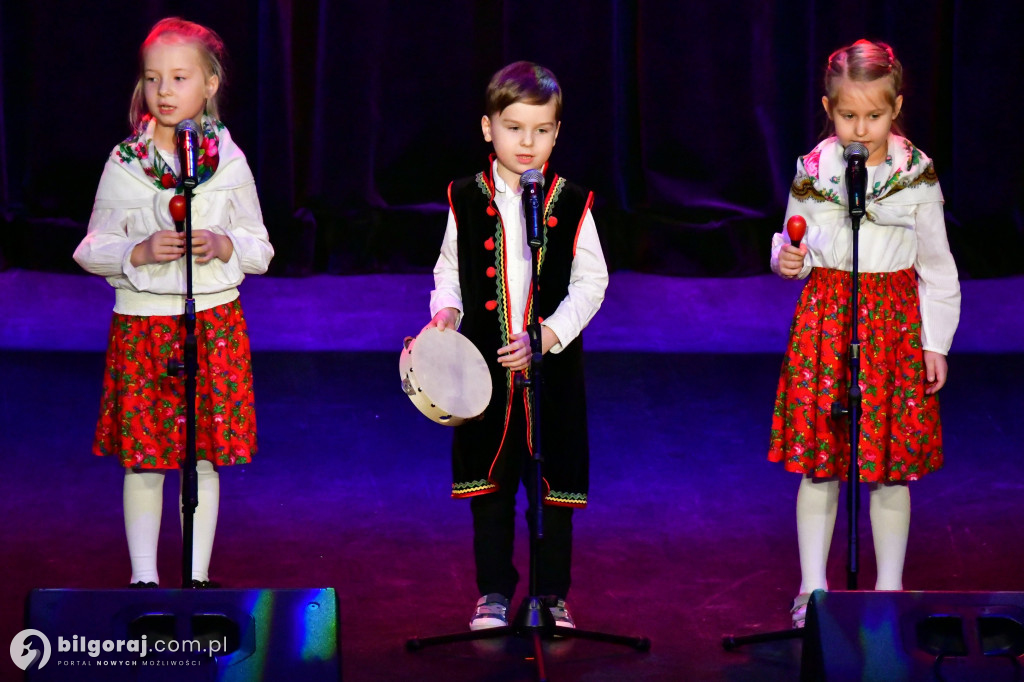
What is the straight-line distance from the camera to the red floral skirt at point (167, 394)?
3.35 metres

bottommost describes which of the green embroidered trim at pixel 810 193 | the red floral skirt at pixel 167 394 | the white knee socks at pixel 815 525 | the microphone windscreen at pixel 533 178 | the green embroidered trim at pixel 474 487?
the white knee socks at pixel 815 525

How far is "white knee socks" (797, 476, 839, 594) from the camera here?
335cm

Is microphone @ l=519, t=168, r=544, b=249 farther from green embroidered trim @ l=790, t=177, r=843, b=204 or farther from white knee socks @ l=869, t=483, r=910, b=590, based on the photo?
white knee socks @ l=869, t=483, r=910, b=590

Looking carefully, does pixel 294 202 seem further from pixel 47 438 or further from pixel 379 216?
pixel 47 438

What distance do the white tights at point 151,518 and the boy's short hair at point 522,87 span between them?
1130mm

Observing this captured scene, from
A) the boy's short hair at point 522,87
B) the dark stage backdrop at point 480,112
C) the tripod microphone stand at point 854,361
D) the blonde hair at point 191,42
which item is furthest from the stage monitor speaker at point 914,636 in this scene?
the dark stage backdrop at point 480,112

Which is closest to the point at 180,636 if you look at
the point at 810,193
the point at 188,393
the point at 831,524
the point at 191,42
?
the point at 188,393

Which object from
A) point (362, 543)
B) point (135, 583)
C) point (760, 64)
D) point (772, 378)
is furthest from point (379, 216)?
point (135, 583)

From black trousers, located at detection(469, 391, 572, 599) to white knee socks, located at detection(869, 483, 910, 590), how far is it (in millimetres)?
728

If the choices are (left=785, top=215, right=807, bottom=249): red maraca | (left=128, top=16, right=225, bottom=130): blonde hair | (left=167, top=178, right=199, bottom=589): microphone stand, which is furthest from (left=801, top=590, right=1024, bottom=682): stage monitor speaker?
(left=128, top=16, right=225, bottom=130): blonde hair

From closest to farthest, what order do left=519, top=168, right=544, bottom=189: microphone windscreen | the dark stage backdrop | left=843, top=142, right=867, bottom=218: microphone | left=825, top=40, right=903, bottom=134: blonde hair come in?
left=519, top=168, right=544, bottom=189: microphone windscreen → left=843, top=142, right=867, bottom=218: microphone → left=825, top=40, right=903, bottom=134: blonde hair → the dark stage backdrop

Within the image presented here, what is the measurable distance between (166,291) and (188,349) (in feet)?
1.08

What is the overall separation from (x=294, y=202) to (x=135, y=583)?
4273 mm

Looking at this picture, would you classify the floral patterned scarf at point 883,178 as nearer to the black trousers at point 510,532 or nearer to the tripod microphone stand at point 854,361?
the tripod microphone stand at point 854,361
